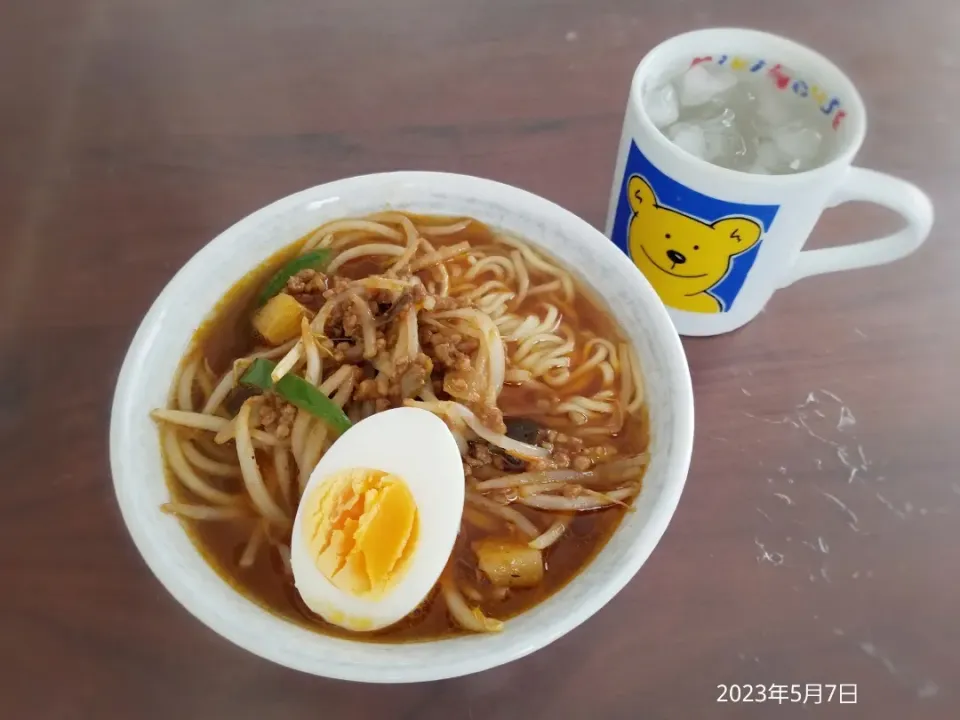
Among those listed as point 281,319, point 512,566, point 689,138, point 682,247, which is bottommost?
point 512,566

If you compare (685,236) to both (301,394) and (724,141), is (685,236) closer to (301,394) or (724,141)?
(724,141)

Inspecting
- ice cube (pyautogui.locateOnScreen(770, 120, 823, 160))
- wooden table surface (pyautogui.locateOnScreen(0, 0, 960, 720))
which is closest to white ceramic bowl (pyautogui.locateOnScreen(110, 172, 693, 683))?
wooden table surface (pyautogui.locateOnScreen(0, 0, 960, 720))

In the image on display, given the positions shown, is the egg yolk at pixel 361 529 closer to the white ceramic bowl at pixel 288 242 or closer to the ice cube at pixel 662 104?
the white ceramic bowl at pixel 288 242

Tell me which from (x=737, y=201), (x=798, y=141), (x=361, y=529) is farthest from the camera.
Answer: (x=798, y=141)

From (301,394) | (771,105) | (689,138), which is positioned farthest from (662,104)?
(301,394)

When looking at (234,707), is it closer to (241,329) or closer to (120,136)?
(241,329)

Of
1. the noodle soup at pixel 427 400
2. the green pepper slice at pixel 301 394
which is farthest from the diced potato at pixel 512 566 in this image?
the green pepper slice at pixel 301 394
